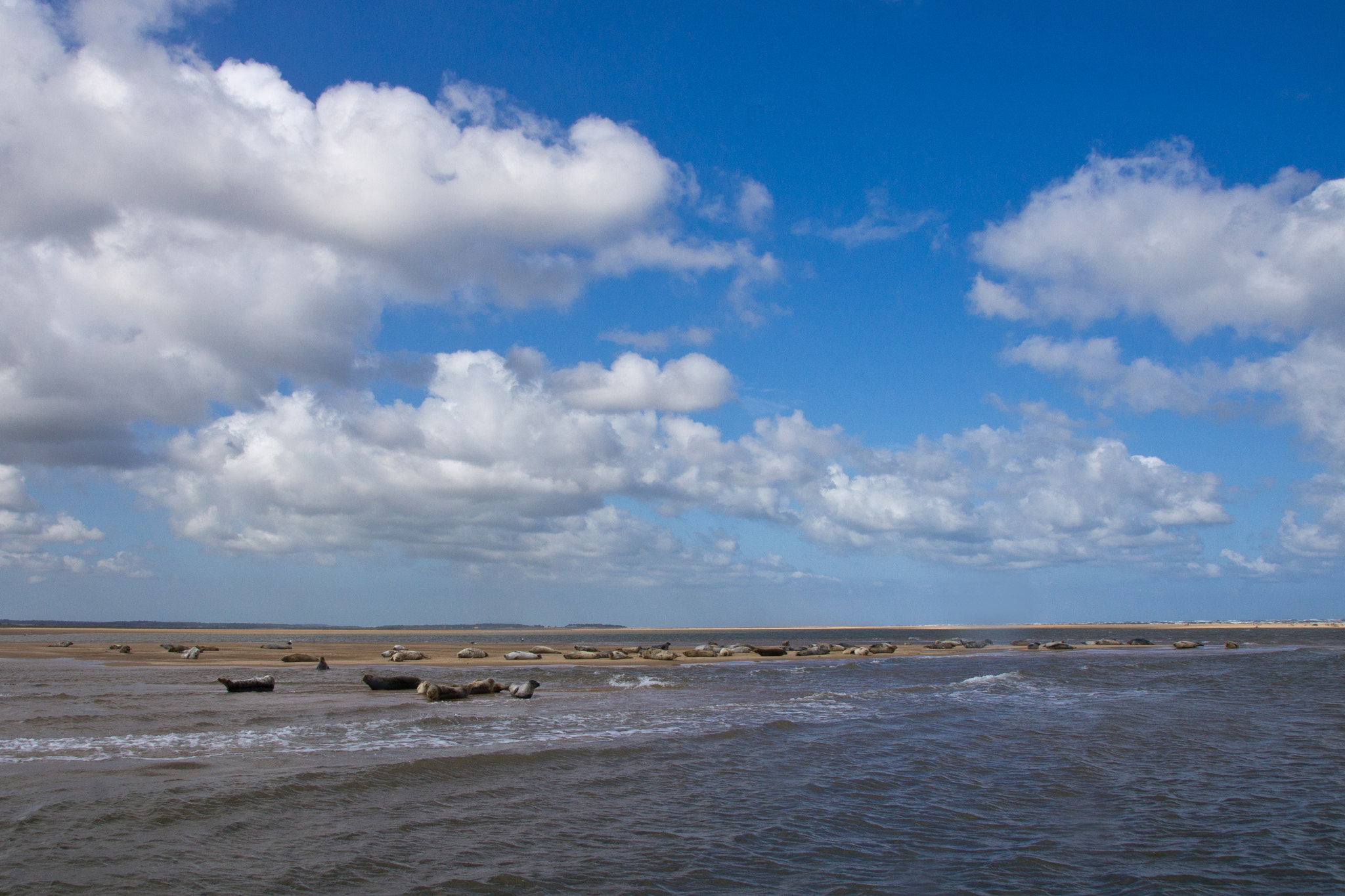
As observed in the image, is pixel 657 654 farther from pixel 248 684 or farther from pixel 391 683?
pixel 248 684

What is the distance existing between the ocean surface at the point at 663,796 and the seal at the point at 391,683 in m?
3.57

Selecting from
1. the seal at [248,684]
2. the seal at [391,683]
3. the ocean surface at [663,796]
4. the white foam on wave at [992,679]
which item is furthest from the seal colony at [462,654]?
the ocean surface at [663,796]

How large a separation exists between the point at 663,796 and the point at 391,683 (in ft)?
71.8

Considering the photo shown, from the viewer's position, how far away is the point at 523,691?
30062mm

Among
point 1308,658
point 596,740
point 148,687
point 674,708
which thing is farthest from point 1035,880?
point 1308,658

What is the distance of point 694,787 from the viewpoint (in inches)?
581

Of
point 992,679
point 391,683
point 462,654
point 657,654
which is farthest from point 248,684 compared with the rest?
point 992,679

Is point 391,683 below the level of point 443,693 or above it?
below

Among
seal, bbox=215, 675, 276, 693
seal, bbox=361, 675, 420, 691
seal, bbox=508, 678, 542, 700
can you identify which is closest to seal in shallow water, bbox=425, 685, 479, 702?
seal, bbox=508, 678, 542, 700

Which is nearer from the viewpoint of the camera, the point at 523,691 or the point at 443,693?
the point at 443,693

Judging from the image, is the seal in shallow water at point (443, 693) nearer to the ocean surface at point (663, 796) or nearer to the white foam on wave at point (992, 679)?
the ocean surface at point (663, 796)

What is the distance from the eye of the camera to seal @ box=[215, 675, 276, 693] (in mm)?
30219

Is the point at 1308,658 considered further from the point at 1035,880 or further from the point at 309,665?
the point at 309,665

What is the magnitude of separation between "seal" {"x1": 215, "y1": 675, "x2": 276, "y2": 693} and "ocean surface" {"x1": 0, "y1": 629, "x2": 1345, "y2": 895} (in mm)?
2372
